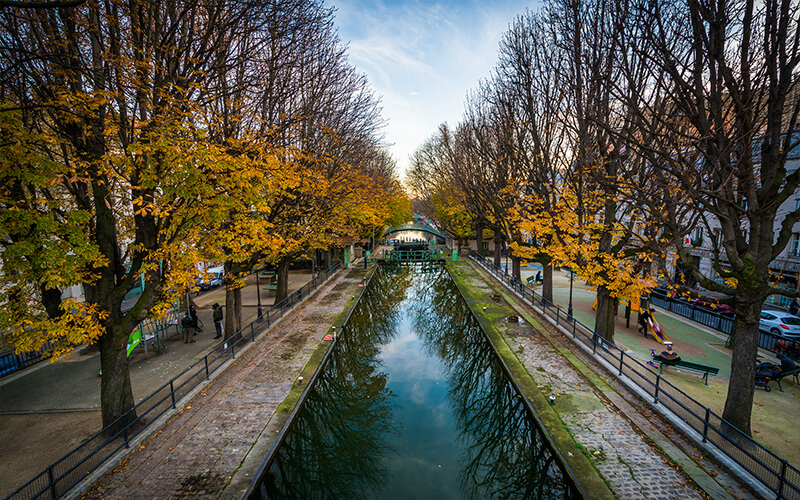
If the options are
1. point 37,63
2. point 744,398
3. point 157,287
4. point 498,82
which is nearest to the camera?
point 37,63

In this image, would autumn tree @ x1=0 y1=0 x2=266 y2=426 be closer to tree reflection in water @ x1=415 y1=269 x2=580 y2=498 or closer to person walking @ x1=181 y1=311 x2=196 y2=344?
person walking @ x1=181 y1=311 x2=196 y2=344

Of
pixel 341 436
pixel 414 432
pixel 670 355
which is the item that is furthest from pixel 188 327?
pixel 670 355

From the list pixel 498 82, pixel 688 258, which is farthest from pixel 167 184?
pixel 498 82

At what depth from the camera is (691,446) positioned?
898cm

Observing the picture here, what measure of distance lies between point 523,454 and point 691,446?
4183mm

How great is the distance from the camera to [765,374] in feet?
41.8

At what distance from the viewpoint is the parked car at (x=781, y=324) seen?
18.7 m

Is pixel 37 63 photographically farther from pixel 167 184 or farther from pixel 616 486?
pixel 616 486

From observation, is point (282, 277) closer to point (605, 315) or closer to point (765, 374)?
point (605, 315)

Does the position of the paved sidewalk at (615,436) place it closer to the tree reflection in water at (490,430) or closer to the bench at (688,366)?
the tree reflection in water at (490,430)

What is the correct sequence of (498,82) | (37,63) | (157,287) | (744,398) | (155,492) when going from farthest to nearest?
(498,82) < (157,287) < (744,398) < (37,63) < (155,492)

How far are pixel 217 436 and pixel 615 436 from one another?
1097 cm

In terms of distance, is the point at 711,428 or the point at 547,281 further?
the point at 547,281

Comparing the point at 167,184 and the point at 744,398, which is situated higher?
the point at 167,184
